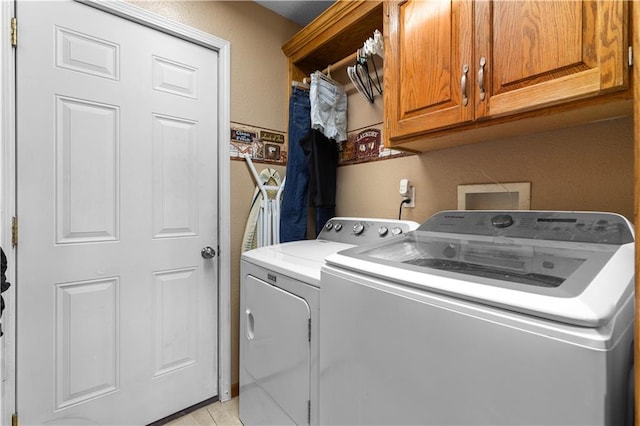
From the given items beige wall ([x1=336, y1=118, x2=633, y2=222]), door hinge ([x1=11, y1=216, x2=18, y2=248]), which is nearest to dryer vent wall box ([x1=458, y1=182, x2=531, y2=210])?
beige wall ([x1=336, y1=118, x2=633, y2=222])

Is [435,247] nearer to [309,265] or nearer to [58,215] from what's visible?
[309,265]

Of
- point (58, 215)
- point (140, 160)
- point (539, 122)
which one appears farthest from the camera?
point (140, 160)

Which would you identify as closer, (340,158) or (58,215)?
(58,215)

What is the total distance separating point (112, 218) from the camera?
1515mm

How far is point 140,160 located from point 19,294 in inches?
31.4

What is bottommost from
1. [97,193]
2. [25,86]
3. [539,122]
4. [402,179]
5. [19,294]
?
[19,294]

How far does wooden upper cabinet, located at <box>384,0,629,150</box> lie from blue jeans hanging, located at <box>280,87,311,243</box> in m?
0.81

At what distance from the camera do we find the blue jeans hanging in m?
2.04

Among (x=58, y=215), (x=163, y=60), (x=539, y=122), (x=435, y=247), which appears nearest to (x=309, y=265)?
(x=435, y=247)

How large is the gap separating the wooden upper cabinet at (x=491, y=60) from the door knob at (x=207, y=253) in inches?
49.1

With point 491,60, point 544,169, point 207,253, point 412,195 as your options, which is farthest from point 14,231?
point 544,169

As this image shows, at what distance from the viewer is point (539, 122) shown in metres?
1.09

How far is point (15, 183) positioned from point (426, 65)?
1845mm

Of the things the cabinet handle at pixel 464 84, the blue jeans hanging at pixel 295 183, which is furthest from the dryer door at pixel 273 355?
the cabinet handle at pixel 464 84
